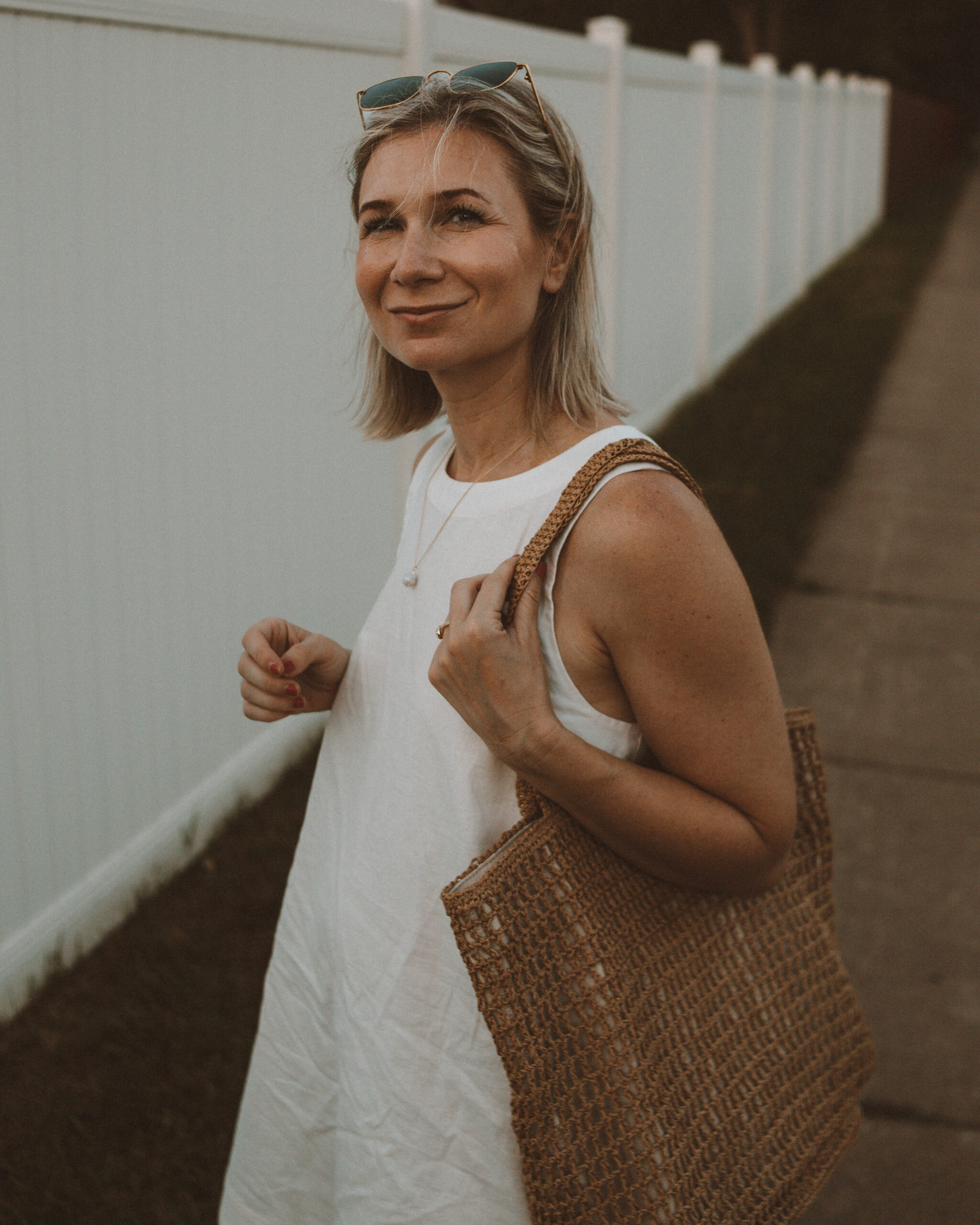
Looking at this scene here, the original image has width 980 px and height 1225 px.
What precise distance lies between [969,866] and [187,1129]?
2221 millimetres

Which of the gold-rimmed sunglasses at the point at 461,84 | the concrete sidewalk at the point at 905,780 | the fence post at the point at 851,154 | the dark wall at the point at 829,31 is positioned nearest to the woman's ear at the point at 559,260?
the gold-rimmed sunglasses at the point at 461,84

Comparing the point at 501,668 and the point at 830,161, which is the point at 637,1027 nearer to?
the point at 501,668

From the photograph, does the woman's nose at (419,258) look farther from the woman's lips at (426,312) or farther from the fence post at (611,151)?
the fence post at (611,151)

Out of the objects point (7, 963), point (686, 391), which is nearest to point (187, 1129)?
point (7, 963)

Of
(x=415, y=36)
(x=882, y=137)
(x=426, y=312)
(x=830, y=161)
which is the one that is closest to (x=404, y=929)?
(x=426, y=312)

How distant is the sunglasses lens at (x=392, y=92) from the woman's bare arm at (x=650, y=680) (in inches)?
19.5

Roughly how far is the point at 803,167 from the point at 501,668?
1305cm

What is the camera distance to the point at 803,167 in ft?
43.4

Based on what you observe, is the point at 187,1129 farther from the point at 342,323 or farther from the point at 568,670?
the point at 342,323

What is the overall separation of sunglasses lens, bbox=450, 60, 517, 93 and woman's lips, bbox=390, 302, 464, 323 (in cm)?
22

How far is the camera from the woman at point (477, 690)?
1.36 m

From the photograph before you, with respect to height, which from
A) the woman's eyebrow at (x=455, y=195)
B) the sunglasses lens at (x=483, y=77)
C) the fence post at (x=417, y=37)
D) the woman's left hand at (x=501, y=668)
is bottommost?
the woman's left hand at (x=501, y=668)

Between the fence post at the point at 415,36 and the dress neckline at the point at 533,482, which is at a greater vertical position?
the fence post at the point at 415,36

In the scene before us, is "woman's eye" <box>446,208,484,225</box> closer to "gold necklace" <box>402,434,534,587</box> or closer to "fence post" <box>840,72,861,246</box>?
"gold necklace" <box>402,434,534,587</box>
